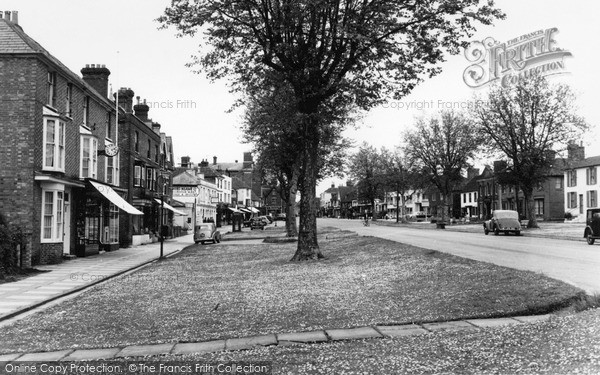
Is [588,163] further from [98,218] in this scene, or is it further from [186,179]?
[98,218]

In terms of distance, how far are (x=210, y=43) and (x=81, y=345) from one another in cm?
1511

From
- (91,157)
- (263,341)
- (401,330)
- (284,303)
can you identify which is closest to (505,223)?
(91,157)

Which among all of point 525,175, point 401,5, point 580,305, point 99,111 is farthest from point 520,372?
point 525,175

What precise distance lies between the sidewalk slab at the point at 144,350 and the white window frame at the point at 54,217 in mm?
17263

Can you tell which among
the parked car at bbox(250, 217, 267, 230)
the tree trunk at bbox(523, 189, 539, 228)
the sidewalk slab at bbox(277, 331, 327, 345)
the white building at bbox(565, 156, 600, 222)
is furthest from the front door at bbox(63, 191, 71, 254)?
the white building at bbox(565, 156, 600, 222)

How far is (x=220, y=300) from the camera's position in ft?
36.7

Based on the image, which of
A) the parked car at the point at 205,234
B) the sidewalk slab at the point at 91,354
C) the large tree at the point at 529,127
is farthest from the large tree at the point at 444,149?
the sidewalk slab at the point at 91,354

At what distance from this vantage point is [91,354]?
7160 mm

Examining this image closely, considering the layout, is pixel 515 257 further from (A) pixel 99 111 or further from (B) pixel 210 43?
(A) pixel 99 111

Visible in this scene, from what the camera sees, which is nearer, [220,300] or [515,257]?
[220,300]

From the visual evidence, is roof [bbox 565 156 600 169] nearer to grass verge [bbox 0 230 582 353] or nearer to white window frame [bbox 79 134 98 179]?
grass verge [bbox 0 230 582 353]

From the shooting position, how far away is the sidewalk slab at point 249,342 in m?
7.14

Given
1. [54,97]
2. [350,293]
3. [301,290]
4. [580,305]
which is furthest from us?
[54,97]

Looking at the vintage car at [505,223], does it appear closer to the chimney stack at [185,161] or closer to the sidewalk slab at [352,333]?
the sidewalk slab at [352,333]
